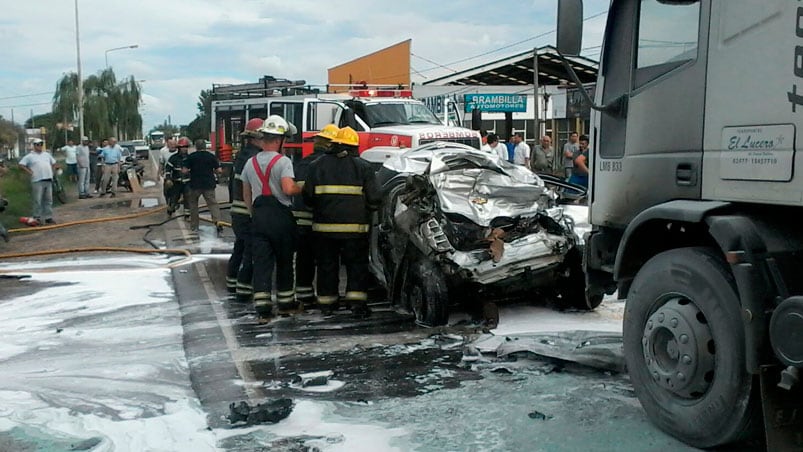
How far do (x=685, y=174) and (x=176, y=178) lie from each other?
42.3ft

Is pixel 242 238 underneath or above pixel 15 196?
above

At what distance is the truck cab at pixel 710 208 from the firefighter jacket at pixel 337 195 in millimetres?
3235

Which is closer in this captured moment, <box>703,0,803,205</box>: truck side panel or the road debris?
<box>703,0,803,205</box>: truck side panel

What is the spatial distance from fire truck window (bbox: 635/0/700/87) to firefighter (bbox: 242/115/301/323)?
385 cm

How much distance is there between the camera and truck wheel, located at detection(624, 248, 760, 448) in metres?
3.73

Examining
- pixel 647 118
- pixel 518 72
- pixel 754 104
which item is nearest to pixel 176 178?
pixel 647 118

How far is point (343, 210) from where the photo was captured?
25.0 ft

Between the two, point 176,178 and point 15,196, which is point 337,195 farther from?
point 15,196

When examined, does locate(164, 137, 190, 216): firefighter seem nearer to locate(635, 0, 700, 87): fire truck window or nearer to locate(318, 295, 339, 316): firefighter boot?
locate(318, 295, 339, 316): firefighter boot

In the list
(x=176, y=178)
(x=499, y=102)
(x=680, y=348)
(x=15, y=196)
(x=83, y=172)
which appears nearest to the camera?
(x=680, y=348)

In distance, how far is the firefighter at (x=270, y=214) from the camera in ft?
24.8

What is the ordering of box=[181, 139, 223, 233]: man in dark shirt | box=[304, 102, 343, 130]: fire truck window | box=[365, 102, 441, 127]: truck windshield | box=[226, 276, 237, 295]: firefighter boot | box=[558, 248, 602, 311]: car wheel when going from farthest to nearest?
box=[304, 102, 343, 130]: fire truck window < box=[365, 102, 441, 127]: truck windshield < box=[181, 139, 223, 233]: man in dark shirt < box=[226, 276, 237, 295]: firefighter boot < box=[558, 248, 602, 311]: car wheel

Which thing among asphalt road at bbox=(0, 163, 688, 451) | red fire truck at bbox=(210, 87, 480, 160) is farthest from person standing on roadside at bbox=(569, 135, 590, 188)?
asphalt road at bbox=(0, 163, 688, 451)

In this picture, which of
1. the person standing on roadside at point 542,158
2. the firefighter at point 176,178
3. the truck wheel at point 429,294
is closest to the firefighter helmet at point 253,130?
the truck wheel at point 429,294
